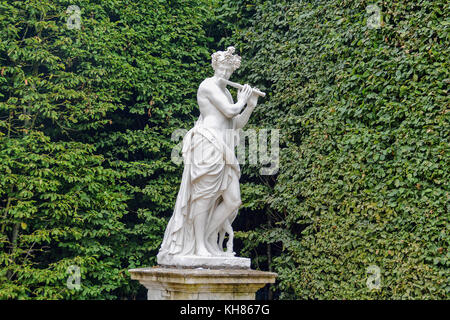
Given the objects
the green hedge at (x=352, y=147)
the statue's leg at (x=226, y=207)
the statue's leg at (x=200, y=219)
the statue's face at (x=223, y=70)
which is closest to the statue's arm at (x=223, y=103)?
the statue's face at (x=223, y=70)

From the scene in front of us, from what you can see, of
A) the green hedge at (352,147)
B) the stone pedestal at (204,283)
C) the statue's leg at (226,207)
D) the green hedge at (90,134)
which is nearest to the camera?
the stone pedestal at (204,283)

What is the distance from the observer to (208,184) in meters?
4.72

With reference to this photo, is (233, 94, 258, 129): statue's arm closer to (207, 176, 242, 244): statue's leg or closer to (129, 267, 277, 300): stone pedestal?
(207, 176, 242, 244): statue's leg

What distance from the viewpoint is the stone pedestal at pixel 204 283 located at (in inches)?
168

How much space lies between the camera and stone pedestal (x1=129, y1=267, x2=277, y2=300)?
4.27 metres

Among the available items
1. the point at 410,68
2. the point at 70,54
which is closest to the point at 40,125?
the point at 70,54

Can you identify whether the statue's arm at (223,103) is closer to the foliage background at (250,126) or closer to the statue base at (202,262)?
the statue base at (202,262)

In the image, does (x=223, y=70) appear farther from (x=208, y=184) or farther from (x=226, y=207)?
(x=226, y=207)

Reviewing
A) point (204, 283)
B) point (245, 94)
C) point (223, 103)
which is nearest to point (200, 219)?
point (204, 283)

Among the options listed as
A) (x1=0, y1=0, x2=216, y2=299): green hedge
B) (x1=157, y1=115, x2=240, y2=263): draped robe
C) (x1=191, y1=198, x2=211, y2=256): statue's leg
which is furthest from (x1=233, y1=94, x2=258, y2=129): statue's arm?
(x1=0, y1=0, x2=216, y2=299): green hedge

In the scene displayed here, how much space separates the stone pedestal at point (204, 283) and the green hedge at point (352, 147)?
5.74ft

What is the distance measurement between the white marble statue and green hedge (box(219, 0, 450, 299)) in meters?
1.81

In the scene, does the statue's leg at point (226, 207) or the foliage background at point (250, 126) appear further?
the foliage background at point (250, 126)

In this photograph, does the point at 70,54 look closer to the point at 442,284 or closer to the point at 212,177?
the point at 212,177
